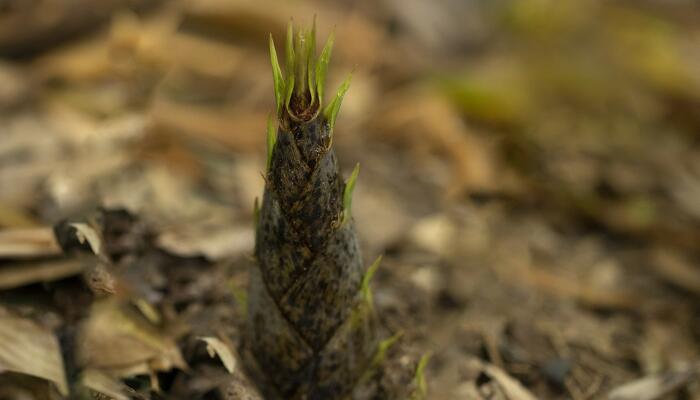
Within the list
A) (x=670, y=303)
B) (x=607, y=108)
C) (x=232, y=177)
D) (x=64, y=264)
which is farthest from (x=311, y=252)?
(x=607, y=108)

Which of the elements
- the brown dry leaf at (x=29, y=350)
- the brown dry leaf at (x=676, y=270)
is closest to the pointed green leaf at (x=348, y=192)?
the brown dry leaf at (x=29, y=350)

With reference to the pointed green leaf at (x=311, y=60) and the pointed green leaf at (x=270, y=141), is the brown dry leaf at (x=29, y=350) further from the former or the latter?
the pointed green leaf at (x=311, y=60)

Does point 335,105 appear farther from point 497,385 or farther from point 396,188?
point 396,188

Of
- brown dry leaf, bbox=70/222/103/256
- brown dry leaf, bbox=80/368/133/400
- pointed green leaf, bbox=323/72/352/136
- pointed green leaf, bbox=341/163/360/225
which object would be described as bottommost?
brown dry leaf, bbox=80/368/133/400

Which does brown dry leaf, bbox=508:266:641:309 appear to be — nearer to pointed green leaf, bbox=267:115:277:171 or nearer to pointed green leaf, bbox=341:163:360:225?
pointed green leaf, bbox=341:163:360:225

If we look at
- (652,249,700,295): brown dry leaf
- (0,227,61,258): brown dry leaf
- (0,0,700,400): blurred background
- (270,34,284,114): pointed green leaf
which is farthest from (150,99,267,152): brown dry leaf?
(652,249,700,295): brown dry leaf

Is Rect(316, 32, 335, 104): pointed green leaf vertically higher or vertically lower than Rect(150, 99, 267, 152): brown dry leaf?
higher

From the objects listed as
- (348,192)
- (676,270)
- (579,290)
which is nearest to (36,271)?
(348,192)
